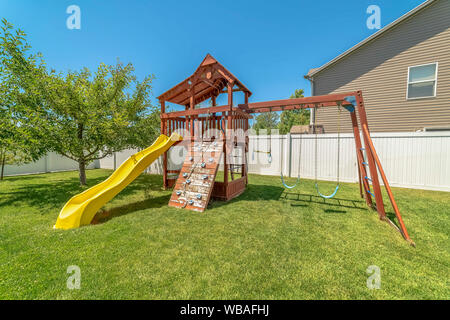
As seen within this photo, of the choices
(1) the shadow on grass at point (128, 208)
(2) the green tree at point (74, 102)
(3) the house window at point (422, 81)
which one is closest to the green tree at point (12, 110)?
(2) the green tree at point (74, 102)

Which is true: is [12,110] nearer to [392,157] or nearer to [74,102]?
[74,102]

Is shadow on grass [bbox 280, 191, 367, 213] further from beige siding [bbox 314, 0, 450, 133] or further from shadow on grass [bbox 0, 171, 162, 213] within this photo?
beige siding [bbox 314, 0, 450, 133]

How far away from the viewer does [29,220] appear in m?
4.10

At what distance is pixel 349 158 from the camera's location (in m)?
8.21

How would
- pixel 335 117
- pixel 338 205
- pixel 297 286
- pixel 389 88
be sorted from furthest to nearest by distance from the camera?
pixel 335 117 < pixel 389 88 < pixel 338 205 < pixel 297 286

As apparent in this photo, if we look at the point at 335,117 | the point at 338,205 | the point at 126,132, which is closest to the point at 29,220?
the point at 126,132

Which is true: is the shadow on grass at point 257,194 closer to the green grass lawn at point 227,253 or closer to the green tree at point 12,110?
the green grass lawn at point 227,253

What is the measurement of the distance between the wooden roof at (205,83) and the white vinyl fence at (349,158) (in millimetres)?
3321

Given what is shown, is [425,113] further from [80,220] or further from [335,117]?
[80,220]

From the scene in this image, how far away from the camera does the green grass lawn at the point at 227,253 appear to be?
213cm

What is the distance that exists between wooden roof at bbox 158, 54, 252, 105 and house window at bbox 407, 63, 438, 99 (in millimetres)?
7728

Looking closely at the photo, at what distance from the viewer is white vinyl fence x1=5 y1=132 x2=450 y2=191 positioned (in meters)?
6.74

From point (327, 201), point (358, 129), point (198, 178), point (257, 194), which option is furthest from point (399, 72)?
point (198, 178)
